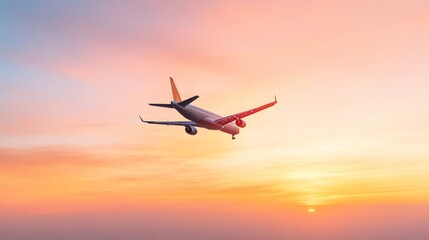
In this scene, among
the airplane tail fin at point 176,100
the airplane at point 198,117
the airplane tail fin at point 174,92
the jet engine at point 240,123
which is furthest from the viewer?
the airplane tail fin at point 174,92

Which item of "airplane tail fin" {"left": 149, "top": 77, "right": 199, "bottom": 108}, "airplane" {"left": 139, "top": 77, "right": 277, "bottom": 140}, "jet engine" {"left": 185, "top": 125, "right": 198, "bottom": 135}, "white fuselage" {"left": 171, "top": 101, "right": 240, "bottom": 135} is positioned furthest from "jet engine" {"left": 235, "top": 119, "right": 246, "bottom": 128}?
"airplane tail fin" {"left": 149, "top": 77, "right": 199, "bottom": 108}

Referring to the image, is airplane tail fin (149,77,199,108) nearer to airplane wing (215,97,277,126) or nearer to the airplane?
the airplane

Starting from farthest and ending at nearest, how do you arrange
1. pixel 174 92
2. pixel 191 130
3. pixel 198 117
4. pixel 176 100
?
pixel 174 92 → pixel 176 100 → pixel 191 130 → pixel 198 117

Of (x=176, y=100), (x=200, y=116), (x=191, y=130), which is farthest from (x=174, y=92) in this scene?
(x=200, y=116)

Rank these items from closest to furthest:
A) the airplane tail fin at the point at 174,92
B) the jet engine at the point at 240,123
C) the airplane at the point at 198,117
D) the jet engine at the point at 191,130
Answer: the airplane at the point at 198,117, the jet engine at the point at 191,130, the jet engine at the point at 240,123, the airplane tail fin at the point at 174,92

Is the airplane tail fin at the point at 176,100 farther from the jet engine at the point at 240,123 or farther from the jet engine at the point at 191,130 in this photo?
the jet engine at the point at 240,123

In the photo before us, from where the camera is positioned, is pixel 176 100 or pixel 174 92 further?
pixel 174 92

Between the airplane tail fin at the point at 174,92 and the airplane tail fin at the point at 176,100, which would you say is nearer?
the airplane tail fin at the point at 176,100

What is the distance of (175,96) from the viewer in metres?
122

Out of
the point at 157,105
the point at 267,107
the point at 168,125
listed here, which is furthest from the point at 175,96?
the point at 267,107

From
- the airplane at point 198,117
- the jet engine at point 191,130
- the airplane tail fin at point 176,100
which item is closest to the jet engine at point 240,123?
the airplane at point 198,117

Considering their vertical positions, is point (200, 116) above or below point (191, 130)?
above

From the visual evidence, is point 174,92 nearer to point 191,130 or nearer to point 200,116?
point 191,130

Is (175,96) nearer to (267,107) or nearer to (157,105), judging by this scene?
(157,105)
